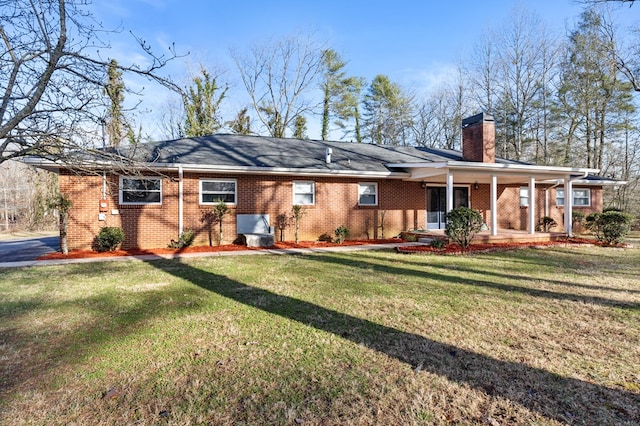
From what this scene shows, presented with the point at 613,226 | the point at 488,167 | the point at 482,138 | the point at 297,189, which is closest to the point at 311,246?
the point at 297,189

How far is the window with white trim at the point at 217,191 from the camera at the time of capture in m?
11.6

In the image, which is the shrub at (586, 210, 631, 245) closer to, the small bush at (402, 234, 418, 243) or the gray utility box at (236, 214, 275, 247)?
the small bush at (402, 234, 418, 243)

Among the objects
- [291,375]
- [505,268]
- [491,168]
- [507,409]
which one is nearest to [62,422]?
[291,375]

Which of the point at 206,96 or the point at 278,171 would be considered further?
the point at 206,96

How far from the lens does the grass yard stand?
2.43 meters

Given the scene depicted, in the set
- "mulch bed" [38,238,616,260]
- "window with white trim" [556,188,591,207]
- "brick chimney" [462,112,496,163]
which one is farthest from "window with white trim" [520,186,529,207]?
"brick chimney" [462,112,496,163]

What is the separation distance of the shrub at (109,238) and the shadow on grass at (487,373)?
7289mm

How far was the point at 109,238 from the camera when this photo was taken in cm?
1006

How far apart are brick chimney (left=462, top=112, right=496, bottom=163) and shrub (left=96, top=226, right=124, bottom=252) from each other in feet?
42.1

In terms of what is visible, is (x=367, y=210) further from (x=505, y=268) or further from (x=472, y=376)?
(x=472, y=376)

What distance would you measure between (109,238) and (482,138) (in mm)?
13251

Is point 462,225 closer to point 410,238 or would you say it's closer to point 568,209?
point 410,238

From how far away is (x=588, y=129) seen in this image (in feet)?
75.5

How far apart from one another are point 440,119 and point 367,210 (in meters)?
19.7
